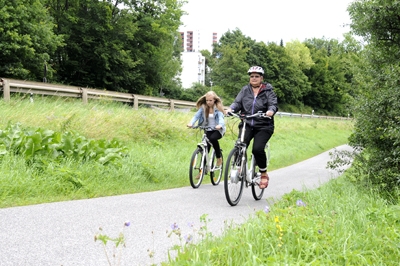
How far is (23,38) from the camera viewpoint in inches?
989

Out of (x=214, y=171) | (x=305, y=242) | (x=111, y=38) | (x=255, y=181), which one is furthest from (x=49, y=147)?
(x=111, y=38)

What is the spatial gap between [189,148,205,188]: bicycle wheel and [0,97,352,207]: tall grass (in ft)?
1.63

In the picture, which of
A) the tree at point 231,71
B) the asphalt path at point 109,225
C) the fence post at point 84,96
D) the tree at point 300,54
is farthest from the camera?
the tree at point 300,54

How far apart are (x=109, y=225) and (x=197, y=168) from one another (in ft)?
11.7

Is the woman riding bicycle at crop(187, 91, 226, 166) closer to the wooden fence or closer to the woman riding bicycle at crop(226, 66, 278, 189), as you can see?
the woman riding bicycle at crop(226, 66, 278, 189)

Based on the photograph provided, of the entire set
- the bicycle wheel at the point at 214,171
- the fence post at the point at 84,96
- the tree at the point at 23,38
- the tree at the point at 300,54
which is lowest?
the bicycle wheel at the point at 214,171

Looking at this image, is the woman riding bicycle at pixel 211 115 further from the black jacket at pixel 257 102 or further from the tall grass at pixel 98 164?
the black jacket at pixel 257 102

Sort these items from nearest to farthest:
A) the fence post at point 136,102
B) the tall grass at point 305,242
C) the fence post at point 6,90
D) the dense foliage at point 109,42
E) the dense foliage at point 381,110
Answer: the tall grass at point 305,242
the dense foliage at point 381,110
the fence post at point 6,90
the fence post at point 136,102
the dense foliage at point 109,42

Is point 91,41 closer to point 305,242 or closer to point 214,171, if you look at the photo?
point 214,171

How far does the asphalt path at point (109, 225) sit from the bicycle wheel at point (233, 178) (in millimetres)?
157

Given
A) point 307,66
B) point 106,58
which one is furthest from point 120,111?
point 307,66

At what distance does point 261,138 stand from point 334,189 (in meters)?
1.39

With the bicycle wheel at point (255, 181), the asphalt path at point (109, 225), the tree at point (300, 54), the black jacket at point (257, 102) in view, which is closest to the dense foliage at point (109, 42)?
the black jacket at point (257, 102)

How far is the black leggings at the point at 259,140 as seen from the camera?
661 cm
